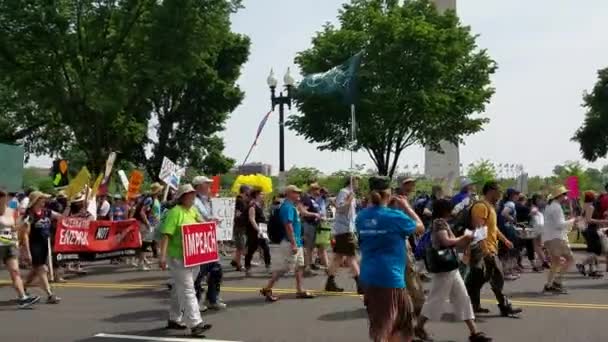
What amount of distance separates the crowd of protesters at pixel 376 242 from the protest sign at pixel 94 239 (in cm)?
32

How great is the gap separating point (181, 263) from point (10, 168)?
1777 cm

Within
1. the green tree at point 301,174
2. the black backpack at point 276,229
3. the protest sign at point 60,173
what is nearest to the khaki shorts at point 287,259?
the black backpack at point 276,229

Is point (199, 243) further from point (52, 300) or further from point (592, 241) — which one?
point (592, 241)

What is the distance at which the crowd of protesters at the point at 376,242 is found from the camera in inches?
261

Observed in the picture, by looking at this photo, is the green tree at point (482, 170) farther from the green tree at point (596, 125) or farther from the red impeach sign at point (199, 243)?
the red impeach sign at point (199, 243)

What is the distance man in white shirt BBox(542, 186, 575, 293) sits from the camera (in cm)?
1181

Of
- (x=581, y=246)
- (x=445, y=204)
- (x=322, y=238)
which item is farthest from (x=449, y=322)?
(x=581, y=246)

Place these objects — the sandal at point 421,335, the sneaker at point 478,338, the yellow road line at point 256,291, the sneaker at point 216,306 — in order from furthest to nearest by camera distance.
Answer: the yellow road line at point 256,291, the sneaker at point 216,306, the sandal at point 421,335, the sneaker at point 478,338

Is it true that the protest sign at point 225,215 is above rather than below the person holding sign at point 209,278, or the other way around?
above

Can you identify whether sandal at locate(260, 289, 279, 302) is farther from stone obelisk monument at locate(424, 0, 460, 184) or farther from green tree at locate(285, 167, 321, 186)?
stone obelisk monument at locate(424, 0, 460, 184)

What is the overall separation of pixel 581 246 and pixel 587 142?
44.1 metres

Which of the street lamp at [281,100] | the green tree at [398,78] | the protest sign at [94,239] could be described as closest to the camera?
the protest sign at [94,239]

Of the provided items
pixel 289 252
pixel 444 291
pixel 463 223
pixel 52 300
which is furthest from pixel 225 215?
pixel 444 291

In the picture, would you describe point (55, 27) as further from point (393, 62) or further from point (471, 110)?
point (471, 110)
